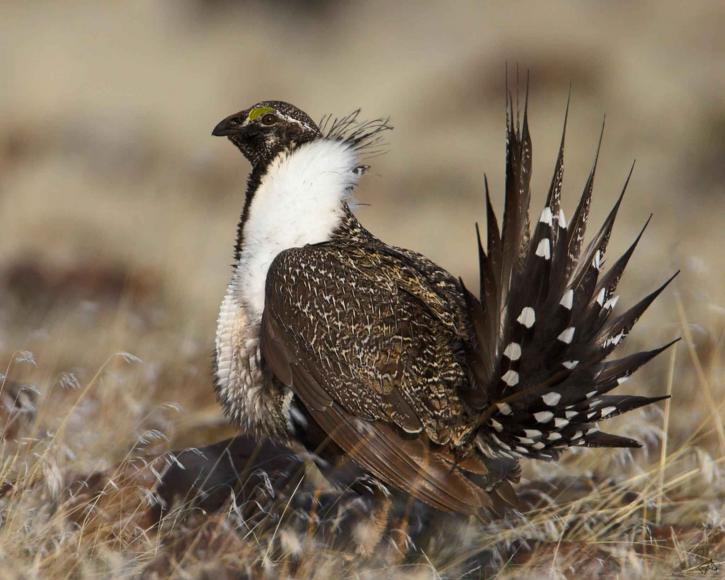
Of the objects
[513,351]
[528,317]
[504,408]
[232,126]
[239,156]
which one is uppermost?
[239,156]

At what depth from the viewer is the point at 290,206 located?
11.7 ft

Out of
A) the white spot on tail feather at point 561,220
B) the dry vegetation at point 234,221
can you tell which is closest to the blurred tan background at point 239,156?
the dry vegetation at point 234,221

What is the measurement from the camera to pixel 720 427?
12.9ft

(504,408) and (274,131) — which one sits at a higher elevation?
(274,131)

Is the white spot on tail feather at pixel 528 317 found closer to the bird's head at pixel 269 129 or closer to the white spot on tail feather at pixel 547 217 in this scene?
the white spot on tail feather at pixel 547 217

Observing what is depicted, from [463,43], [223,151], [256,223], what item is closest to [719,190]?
[223,151]

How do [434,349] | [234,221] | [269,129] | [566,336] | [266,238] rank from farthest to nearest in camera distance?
[234,221] < [269,129] < [266,238] < [434,349] < [566,336]

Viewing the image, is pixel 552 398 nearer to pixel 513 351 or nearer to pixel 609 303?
pixel 513 351

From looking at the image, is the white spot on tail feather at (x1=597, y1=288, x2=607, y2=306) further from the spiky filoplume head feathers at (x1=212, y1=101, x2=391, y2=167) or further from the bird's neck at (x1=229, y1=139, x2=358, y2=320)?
the spiky filoplume head feathers at (x1=212, y1=101, x2=391, y2=167)

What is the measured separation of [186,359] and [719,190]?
24.0 ft

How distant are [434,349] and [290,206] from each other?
0.67 metres

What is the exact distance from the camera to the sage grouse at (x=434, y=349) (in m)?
3.08

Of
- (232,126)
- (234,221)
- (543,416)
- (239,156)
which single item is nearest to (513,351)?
(543,416)

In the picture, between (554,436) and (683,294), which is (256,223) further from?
(683,294)
